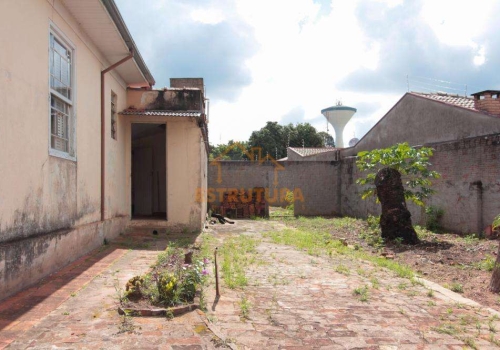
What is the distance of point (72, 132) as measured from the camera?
6.37 m

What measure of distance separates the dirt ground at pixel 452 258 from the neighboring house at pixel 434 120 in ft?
12.5

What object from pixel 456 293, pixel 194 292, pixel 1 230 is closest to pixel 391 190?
pixel 456 293

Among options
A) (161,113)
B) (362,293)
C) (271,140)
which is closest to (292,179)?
(161,113)

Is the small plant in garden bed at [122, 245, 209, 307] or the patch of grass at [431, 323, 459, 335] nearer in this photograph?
the patch of grass at [431, 323, 459, 335]

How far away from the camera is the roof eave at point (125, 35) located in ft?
20.5

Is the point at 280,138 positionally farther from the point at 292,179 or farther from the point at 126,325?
the point at 126,325

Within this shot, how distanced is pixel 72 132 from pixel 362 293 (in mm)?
4874

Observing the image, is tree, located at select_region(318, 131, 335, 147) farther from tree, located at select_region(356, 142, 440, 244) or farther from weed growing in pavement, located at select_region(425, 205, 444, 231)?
tree, located at select_region(356, 142, 440, 244)

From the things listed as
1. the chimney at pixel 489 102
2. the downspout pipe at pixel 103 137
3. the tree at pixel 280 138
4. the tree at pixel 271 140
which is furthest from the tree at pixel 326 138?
the downspout pipe at pixel 103 137

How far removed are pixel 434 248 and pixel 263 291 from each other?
197 inches

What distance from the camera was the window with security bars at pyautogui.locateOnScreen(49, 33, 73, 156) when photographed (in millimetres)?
5695

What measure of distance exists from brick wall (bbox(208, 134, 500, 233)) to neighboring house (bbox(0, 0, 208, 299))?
629 centimetres

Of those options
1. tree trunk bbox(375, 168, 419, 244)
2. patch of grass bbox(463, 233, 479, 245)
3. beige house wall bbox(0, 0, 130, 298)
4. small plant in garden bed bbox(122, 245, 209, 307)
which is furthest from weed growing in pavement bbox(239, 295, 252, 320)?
patch of grass bbox(463, 233, 479, 245)

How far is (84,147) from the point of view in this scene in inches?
272
